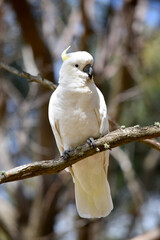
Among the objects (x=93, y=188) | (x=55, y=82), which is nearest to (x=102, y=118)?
(x=93, y=188)

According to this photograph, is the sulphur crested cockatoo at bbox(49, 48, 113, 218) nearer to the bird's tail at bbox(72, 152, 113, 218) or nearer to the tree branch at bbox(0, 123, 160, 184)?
the bird's tail at bbox(72, 152, 113, 218)

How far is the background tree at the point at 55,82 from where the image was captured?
4.42m

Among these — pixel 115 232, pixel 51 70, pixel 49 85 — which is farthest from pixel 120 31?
pixel 115 232

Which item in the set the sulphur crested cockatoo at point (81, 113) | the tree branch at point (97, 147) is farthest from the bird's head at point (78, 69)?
the tree branch at point (97, 147)

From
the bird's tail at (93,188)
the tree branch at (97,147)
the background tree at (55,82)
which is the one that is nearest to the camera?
the tree branch at (97,147)

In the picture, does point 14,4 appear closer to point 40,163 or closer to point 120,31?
point 120,31

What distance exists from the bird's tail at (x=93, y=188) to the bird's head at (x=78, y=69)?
1.92ft

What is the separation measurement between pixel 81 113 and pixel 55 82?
2.68 meters

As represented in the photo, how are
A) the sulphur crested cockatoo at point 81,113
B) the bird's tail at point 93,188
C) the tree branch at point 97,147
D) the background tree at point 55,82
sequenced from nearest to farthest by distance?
the tree branch at point 97,147 → the sulphur crested cockatoo at point 81,113 → the bird's tail at point 93,188 → the background tree at point 55,82

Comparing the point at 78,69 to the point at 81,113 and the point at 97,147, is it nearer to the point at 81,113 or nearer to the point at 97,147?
the point at 81,113

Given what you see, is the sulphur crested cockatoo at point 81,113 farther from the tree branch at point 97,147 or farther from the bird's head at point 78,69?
the tree branch at point 97,147

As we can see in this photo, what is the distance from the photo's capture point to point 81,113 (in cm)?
254

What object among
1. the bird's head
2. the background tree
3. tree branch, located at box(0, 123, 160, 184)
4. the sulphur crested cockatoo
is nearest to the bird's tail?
the sulphur crested cockatoo

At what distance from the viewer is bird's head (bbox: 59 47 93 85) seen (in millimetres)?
2539
